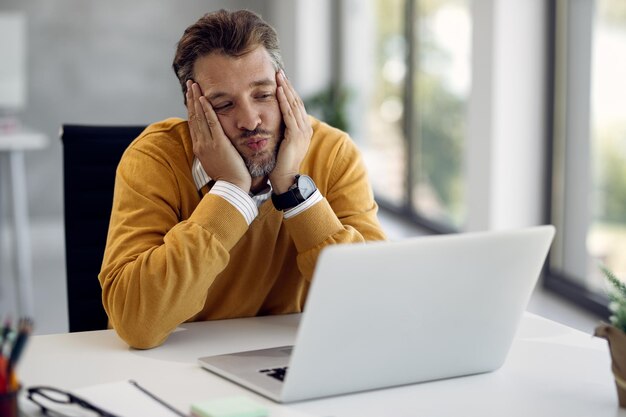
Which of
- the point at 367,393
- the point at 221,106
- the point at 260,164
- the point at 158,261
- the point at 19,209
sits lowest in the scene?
the point at 19,209

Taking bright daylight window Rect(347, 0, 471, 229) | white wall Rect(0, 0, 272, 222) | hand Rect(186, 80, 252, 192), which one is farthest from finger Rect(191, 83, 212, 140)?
white wall Rect(0, 0, 272, 222)

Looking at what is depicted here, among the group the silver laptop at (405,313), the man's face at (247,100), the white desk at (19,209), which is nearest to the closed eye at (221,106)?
the man's face at (247,100)

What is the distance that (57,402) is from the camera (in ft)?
3.55

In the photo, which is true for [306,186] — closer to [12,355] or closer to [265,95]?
[265,95]

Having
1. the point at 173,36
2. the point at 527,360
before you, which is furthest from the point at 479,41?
the point at 173,36

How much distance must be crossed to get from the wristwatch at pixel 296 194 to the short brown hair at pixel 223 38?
0.24 meters

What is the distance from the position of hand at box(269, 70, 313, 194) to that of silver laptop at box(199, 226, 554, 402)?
1.46 ft

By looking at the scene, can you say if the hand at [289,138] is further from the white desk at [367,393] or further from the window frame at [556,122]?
the window frame at [556,122]

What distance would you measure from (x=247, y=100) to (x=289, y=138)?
0.11 meters

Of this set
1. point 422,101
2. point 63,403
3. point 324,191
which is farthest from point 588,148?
point 63,403

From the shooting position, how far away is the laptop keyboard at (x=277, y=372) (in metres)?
1.18

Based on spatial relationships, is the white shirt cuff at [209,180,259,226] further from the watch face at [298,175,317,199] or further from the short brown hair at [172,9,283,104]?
the short brown hair at [172,9,283,104]

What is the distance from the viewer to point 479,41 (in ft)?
10.5

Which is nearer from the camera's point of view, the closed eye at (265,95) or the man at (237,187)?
the man at (237,187)
